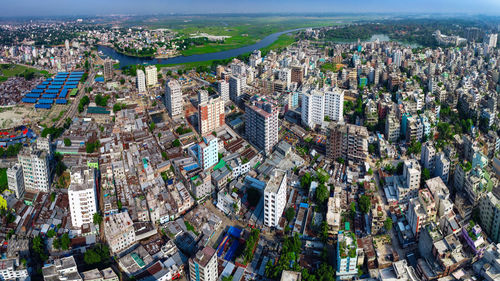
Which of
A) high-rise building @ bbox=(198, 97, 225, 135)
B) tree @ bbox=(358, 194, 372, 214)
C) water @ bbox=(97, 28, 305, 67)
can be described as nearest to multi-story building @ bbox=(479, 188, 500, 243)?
tree @ bbox=(358, 194, 372, 214)

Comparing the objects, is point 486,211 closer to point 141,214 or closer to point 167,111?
point 141,214

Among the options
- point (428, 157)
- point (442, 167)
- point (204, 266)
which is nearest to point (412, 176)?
point (442, 167)

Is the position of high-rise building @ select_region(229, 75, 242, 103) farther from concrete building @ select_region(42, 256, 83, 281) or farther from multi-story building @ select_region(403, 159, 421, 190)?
concrete building @ select_region(42, 256, 83, 281)

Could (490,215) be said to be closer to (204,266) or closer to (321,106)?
(204,266)

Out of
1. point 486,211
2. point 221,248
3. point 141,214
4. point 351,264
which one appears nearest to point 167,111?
point 141,214

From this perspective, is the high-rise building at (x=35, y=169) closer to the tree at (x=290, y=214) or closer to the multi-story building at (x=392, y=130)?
the tree at (x=290, y=214)

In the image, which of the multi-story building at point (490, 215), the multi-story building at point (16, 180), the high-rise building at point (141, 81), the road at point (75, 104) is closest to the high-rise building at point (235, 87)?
the high-rise building at point (141, 81)
